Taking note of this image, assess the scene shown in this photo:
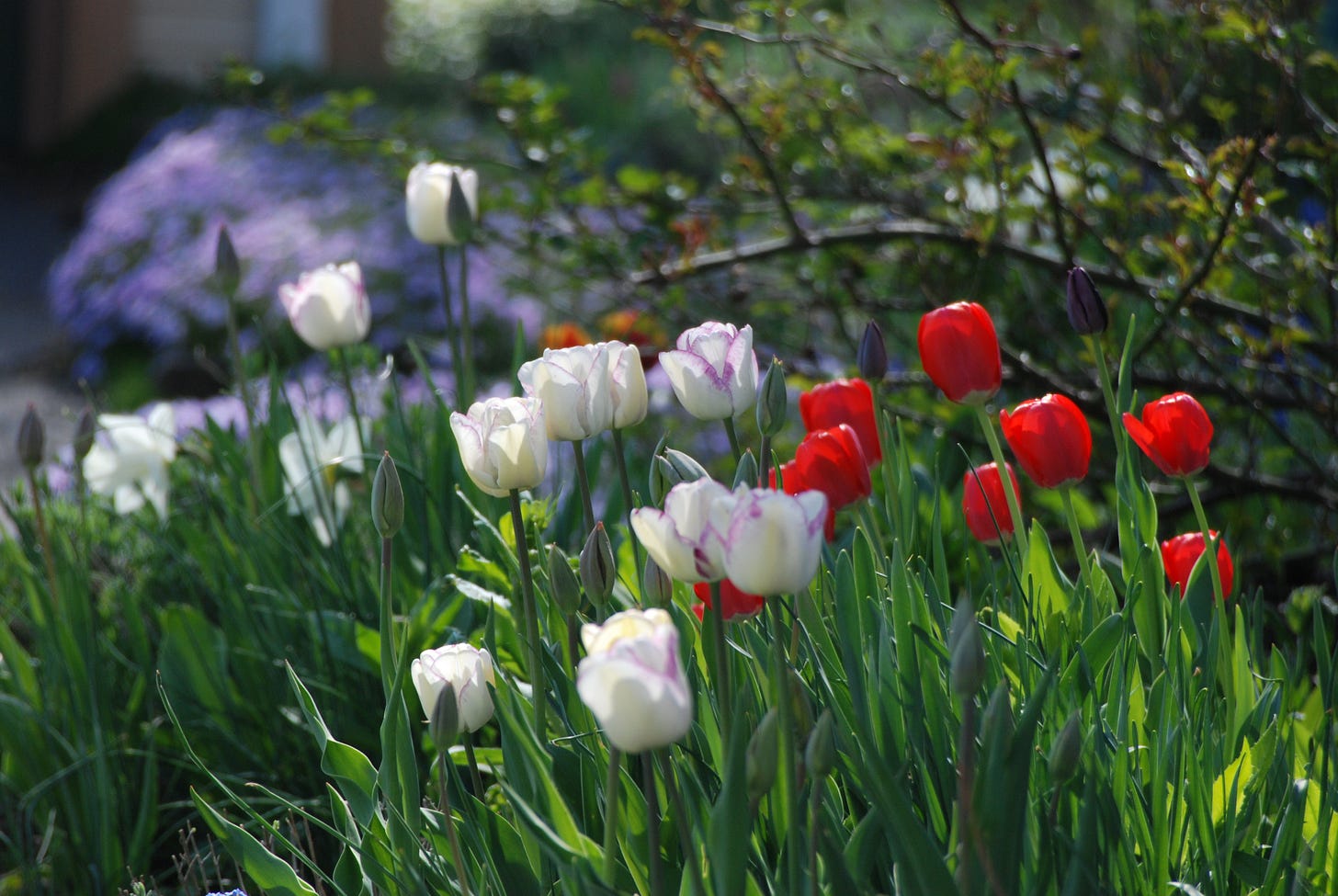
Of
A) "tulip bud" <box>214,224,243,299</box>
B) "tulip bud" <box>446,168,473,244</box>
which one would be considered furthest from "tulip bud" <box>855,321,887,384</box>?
"tulip bud" <box>214,224,243,299</box>

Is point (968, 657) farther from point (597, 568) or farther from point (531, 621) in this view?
point (531, 621)

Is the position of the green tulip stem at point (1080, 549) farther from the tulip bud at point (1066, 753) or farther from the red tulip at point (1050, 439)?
the tulip bud at point (1066, 753)

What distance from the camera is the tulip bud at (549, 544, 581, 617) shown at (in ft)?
3.60

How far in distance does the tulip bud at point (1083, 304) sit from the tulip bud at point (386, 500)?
750mm

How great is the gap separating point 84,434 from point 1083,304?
148 centimetres

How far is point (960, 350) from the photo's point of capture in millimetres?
1373

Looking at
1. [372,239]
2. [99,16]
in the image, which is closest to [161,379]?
[372,239]

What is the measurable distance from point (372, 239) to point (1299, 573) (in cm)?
485

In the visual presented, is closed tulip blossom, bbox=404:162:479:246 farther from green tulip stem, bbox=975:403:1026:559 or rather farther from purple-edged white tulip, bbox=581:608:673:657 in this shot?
purple-edged white tulip, bbox=581:608:673:657

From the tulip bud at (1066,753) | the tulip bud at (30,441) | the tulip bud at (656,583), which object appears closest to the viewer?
the tulip bud at (1066,753)

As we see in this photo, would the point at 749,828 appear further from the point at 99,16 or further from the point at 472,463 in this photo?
the point at 99,16

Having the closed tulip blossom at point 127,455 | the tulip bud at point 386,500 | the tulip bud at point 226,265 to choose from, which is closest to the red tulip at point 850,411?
the tulip bud at point 386,500

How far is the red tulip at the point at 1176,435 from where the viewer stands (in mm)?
1360

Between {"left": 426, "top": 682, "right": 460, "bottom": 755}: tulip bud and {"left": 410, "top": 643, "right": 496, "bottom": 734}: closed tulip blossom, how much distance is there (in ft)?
0.36
